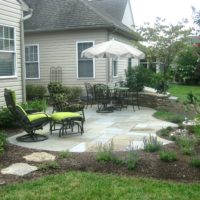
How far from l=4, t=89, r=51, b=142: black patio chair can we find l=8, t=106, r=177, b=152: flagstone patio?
30 cm

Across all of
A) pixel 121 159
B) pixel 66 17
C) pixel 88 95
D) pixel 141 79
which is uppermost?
pixel 66 17

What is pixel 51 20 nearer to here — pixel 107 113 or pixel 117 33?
pixel 117 33

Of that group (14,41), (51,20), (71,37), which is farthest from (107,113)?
(51,20)

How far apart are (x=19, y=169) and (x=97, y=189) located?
1604 millimetres

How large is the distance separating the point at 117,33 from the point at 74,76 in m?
3.09

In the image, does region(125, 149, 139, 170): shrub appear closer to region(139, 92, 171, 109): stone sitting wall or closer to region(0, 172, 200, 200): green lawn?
region(0, 172, 200, 200): green lawn

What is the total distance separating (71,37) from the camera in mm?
16125

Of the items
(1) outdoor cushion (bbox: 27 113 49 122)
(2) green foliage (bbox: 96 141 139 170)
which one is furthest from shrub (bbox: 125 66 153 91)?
(2) green foliage (bbox: 96 141 139 170)

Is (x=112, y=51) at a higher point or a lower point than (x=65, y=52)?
lower

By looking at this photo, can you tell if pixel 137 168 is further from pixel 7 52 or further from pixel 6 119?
pixel 7 52

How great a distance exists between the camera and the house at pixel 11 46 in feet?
34.1

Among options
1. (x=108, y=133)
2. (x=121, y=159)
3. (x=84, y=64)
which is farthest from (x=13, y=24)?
(x=121, y=159)

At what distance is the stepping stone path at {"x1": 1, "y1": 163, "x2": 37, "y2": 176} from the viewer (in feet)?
18.5

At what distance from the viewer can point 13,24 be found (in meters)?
10.8
